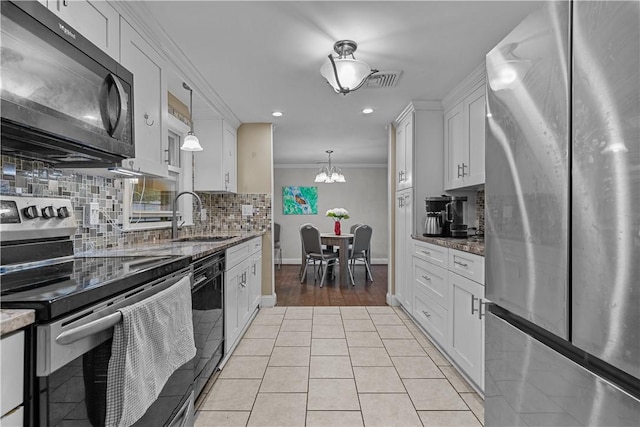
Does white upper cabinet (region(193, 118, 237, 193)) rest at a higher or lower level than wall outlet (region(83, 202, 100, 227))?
higher

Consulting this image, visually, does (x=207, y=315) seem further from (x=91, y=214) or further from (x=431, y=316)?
(x=431, y=316)

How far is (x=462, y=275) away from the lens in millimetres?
2221

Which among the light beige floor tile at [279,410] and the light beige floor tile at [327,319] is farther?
the light beige floor tile at [327,319]

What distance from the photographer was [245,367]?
7.94ft

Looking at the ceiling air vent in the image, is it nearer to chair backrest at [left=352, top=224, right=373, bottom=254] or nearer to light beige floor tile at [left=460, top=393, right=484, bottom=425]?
light beige floor tile at [left=460, top=393, right=484, bottom=425]

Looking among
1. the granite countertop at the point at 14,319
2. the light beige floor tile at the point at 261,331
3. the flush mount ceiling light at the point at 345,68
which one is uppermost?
the flush mount ceiling light at the point at 345,68

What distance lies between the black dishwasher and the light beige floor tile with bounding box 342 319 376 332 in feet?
4.44

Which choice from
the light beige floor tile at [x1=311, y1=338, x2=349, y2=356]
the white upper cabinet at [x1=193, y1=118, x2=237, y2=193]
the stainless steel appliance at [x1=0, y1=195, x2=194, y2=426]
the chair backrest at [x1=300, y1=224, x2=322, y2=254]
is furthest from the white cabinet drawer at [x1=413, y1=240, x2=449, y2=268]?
the chair backrest at [x1=300, y1=224, x2=322, y2=254]

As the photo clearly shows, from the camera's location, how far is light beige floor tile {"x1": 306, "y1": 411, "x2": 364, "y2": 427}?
5.75 ft

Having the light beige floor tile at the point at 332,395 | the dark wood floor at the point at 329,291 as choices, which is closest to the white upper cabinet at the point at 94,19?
the light beige floor tile at the point at 332,395

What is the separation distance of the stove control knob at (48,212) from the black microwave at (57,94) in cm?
23

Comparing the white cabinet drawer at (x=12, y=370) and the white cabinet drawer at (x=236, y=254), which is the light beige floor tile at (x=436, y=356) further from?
the white cabinet drawer at (x=12, y=370)

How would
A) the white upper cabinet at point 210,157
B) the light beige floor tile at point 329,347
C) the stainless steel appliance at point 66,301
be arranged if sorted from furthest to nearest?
1. the white upper cabinet at point 210,157
2. the light beige floor tile at point 329,347
3. the stainless steel appliance at point 66,301

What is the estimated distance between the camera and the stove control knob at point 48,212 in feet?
4.82
